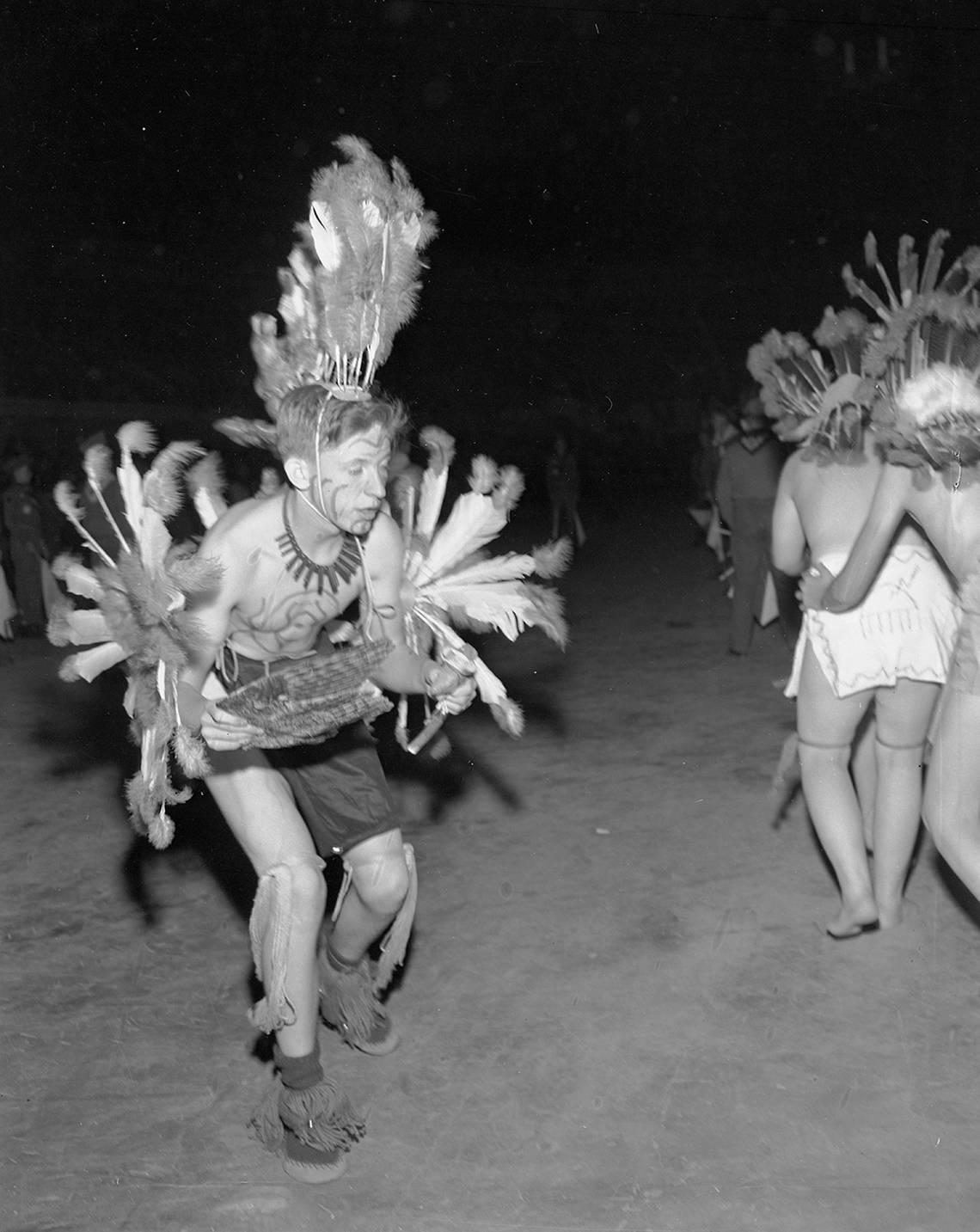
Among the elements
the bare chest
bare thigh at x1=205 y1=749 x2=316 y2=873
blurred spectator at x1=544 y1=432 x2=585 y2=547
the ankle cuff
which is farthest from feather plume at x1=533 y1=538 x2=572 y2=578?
blurred spectator at x1=544 y1=432 x2=585 y2=547

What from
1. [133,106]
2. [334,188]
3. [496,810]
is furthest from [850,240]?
[334,188]

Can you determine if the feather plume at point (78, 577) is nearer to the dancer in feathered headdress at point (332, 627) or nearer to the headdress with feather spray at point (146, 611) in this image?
the headdress with feather spray at point (146, 611)

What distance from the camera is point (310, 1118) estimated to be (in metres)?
3.21

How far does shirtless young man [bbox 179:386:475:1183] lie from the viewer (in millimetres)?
3244

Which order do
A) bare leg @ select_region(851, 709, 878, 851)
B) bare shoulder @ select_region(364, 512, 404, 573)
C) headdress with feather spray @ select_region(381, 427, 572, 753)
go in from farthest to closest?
1. bare leg @ select_region(851, 709, 878, 851)
2. headdress with feather spray @ select_region(381, 427, 572, 753)
3. bare shoulder @ select_region(364, 512, 404, 573)

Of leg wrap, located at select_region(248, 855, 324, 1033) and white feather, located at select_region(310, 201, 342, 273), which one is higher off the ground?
white feather, located at select_region(310, 201, 342, 273)

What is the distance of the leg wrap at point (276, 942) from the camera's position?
10.6 ft

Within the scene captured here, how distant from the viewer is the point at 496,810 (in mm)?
6133

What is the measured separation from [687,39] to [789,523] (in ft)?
55.0

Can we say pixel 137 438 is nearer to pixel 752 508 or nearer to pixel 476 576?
pixel 476 576

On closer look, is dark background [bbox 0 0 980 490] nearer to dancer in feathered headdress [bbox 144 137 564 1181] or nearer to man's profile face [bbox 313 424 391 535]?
dancer in feathered headdress [bbox 144 137 564 1181]

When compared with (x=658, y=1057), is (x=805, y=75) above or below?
above

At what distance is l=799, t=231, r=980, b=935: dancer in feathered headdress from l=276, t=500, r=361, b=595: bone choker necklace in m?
1.59

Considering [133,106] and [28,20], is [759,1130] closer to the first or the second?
[28,20]
